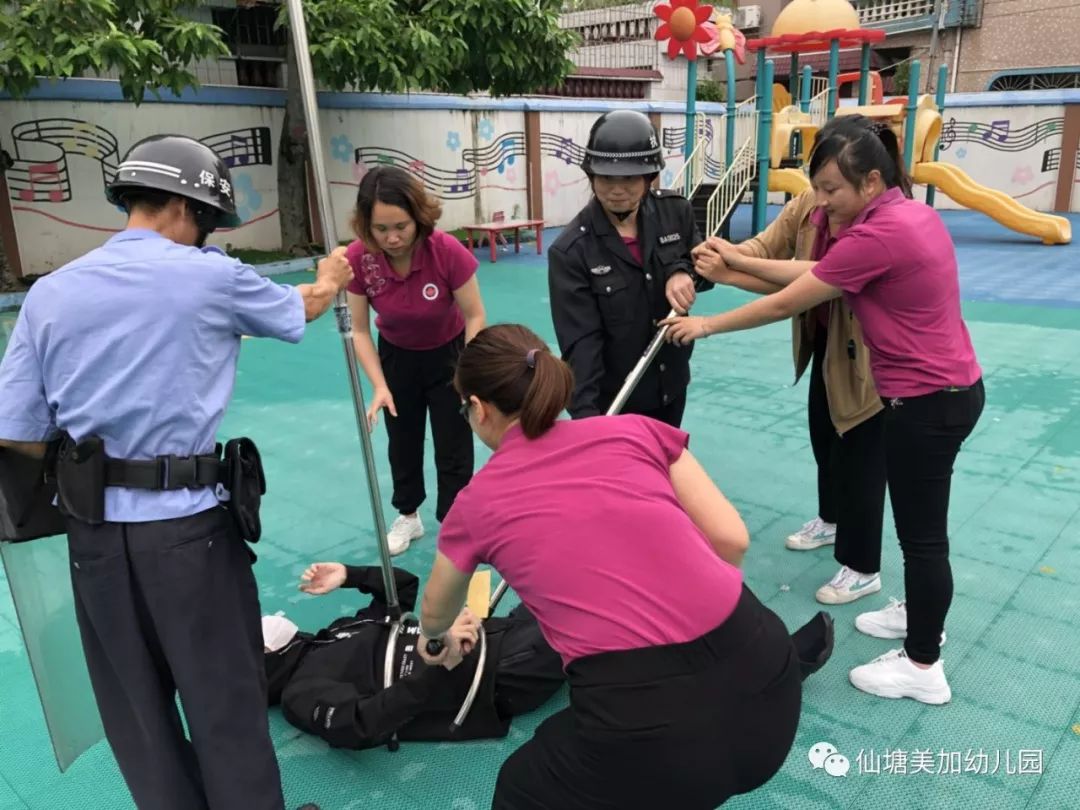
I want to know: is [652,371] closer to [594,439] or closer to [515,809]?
[594,439]

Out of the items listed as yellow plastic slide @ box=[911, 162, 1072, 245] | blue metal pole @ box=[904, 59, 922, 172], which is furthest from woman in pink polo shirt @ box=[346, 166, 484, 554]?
blue metal pole @ box=[904, 59, 922, 172]

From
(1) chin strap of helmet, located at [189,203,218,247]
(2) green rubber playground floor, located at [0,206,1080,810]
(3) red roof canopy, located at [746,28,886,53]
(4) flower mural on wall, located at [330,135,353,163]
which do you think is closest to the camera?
(1) chin strap of helmet, located at [189,203,218,247]

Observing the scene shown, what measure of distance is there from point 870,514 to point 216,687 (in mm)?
2203

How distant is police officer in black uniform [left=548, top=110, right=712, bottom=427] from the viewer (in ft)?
8.93

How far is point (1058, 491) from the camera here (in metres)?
3.90

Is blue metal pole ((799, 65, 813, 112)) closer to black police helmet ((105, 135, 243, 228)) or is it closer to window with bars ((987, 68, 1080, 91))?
window with bars ((987, 68, 1080, 91))

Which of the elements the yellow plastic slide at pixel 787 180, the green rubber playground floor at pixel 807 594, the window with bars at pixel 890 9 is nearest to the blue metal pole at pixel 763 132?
the yellow plastic slide at pixel 787 180

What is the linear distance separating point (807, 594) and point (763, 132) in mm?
9065

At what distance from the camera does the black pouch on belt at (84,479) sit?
5.34ft

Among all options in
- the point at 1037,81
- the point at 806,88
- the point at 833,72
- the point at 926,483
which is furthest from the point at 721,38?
the point at 1037,81

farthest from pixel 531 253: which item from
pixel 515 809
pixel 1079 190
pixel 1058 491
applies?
pixel 515 809

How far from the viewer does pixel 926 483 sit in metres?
2.33

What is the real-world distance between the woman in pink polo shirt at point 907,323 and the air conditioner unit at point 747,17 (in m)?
27.5

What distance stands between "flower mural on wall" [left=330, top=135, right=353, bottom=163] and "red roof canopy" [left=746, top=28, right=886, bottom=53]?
5.84m
